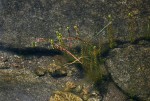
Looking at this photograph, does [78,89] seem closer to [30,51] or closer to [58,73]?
[58,73]

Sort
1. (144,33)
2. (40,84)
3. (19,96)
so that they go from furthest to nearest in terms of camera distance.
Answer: (144,33) → (40,84) → (19,96)

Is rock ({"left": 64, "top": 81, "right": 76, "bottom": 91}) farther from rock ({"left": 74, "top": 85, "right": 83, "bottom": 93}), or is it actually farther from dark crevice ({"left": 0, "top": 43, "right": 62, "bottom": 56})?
dark crevice ({"left": 0, "top": 43, "right": 62, "bottom": 56})

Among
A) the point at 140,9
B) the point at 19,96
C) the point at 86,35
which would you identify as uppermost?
the point at 140,9

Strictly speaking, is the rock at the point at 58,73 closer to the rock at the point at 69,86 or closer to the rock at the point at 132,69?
the rock at the point at 69,86

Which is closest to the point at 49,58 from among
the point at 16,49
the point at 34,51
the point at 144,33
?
the point at 34,51

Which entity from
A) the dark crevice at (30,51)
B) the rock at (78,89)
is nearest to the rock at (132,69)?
the rock at (78,89)

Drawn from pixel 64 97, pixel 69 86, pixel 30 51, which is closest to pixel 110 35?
pixel 69 86

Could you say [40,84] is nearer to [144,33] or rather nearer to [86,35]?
[86,35]

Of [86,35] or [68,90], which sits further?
[86,35]
